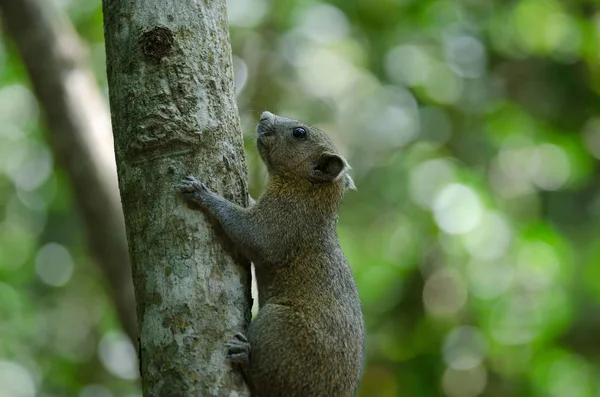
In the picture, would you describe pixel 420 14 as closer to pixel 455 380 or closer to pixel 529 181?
pixel 529 181

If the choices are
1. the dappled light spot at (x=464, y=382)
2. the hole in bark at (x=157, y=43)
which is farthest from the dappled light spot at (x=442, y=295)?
the hole in bark at (x=157, y=43)

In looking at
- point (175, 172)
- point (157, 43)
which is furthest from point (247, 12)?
point (175, 172)

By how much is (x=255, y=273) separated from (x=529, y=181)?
6.39 m

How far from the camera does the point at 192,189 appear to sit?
3.65 meters

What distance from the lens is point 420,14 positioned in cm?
991

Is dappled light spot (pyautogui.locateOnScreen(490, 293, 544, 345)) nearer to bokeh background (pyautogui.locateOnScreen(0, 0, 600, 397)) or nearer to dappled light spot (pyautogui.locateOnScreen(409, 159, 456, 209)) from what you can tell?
bokeh background (pyautogui.locateOnScreen(0, 0, 600, 397))

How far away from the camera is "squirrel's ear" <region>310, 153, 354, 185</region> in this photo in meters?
5.12

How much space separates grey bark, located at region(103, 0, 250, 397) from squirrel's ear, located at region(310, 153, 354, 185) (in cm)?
131

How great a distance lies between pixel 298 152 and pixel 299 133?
0.15m

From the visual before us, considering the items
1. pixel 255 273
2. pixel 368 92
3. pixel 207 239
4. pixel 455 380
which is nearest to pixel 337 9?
pixel 368 92

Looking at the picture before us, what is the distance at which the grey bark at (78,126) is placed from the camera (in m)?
7.27

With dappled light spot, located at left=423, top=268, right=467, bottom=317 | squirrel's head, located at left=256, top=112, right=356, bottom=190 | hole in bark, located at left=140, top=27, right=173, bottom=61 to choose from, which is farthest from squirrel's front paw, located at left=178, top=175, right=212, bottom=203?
dappled light spot, located at left=423, top=268, right=467, bottom=317

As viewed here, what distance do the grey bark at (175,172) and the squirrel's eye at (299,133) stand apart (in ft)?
4.56

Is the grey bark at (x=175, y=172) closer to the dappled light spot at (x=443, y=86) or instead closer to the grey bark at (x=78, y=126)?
the grey bark at (x=78, y=126)
